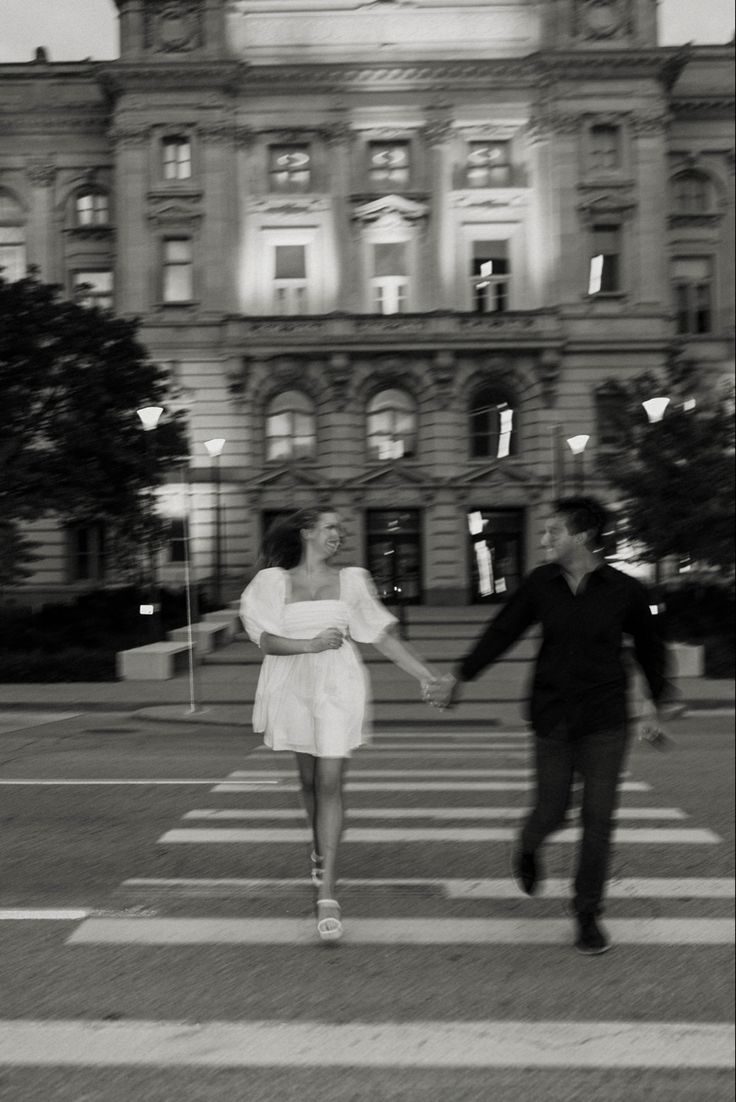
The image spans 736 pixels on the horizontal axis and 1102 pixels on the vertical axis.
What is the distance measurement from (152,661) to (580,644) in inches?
49.3

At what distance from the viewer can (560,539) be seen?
2.96m

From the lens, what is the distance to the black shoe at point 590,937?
323cm

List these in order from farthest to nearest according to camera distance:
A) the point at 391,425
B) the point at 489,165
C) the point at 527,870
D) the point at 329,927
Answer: the point at 489,165, the point at 391,425, the point at 527,870, the point at 329,927

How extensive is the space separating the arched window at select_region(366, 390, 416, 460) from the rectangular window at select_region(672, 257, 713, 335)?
5796mm

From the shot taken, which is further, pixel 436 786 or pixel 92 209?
pixel 436 786

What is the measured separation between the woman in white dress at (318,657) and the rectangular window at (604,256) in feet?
5.58

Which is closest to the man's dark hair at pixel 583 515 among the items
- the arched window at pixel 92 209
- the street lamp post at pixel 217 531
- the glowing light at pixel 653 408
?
the street lamp post at pixel 217 531

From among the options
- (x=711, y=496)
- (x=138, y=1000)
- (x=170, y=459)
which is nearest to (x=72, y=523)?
(x=170, y=459)

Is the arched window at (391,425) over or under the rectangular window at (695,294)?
under

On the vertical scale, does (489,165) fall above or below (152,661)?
above

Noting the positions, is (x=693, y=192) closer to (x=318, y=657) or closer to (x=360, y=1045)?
(x=318, y=657)

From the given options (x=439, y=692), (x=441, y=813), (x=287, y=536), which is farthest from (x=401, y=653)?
(x=441, y=813)

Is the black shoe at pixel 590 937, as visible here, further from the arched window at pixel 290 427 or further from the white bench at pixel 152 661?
the arched window at pixel 290 427

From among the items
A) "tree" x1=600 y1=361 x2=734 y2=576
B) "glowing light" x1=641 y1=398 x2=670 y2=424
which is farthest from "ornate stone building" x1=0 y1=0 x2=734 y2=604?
"glowing light" x1=641 y1=398 x2=670 y2=424
